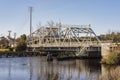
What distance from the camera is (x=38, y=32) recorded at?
15362 centimetres

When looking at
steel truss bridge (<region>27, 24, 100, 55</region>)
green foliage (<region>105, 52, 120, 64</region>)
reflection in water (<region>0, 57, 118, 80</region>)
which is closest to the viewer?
reflection in water (<region>0, 57, 118, 80</region>)

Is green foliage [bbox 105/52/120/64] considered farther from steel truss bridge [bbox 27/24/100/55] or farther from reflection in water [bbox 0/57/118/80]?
steel truss bridge [bbox 27/24/100/55]

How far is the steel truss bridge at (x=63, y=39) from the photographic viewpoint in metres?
113

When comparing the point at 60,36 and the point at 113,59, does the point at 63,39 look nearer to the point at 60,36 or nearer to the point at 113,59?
the point at 60,36

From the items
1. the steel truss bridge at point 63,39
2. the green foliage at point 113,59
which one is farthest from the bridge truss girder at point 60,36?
the green foliage at point 113,59

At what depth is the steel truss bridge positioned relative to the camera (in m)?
113

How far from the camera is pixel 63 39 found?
139250mm

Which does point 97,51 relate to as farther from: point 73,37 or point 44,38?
point 44,38

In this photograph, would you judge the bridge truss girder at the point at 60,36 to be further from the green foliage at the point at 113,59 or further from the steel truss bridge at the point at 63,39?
the green foliage at the point at 113,59

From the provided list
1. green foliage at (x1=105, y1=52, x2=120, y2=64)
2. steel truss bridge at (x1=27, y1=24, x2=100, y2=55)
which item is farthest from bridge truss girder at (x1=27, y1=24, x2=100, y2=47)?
green foliage at (x1=105, y1=52, x2=120, y2=64)

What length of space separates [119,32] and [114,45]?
124ft

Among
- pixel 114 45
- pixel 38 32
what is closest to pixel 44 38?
pixel 38 32

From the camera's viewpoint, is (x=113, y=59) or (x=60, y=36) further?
(x=60, y=36)

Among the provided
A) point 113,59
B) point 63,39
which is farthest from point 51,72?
point 63,39
